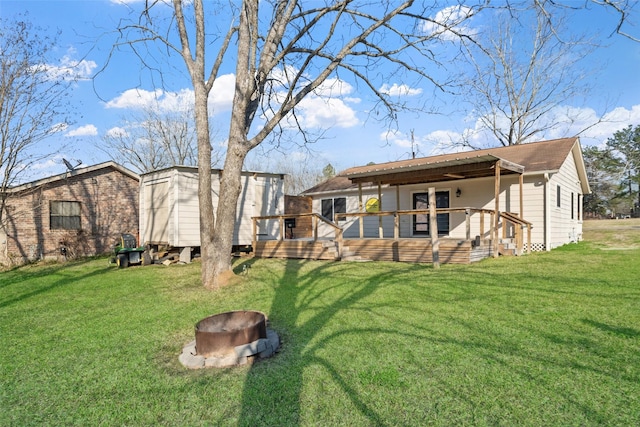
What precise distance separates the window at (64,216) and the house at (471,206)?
793cm

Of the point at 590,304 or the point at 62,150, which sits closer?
the point at 590,304

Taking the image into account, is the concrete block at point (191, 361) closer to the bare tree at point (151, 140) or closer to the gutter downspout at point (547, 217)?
the gutter downspout at point (547, 217)

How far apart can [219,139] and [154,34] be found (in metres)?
22.2

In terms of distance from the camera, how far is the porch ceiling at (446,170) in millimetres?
9383

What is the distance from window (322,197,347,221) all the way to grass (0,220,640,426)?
887cm

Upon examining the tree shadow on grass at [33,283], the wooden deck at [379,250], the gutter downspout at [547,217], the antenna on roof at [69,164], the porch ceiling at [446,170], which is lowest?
the tree shadow on grass at [33,283]

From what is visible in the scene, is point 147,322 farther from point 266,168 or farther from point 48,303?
point 266,168

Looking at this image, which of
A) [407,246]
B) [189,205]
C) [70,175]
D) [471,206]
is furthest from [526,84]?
[70,175]

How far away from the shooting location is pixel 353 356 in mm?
3576

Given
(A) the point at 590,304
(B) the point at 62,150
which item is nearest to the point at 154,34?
(B) the point at 62,150

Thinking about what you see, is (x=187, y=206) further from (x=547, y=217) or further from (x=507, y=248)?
(x=547, y=217)

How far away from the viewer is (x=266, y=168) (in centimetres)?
4169

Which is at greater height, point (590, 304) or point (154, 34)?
point (154, 34)

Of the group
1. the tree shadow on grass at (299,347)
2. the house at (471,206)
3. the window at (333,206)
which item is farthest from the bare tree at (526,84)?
the tree shadow on grass at (299,347)
